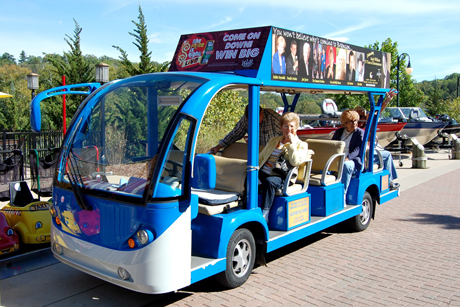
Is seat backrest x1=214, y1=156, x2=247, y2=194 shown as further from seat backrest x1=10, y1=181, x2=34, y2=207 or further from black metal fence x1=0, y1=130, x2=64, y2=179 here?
black metal fence x1=0, y1=130, x2=64, y2=179

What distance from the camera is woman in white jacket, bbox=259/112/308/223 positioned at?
15.4 ft

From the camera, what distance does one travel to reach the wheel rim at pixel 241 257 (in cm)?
422

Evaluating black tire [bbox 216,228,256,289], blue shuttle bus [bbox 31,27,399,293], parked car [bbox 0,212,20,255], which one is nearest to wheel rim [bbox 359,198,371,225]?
blue shuttle bus [bbox 31,27,399,293]

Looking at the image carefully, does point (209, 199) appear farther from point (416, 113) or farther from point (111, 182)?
point (416, 113)

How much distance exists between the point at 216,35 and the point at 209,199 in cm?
193

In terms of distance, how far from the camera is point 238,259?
424 cm

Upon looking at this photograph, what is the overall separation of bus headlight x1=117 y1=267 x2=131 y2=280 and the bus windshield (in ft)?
2.07

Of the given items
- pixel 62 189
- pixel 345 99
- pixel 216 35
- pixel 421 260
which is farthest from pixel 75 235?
pixel 345 99

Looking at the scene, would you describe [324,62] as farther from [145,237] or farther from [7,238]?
[7,238]

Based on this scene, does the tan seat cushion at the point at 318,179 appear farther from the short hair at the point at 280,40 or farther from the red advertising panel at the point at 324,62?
the short hair at the point at 280,40

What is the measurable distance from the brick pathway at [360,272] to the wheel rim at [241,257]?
0.20 metres

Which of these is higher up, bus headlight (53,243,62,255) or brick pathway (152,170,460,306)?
bus headlight (53,243,62,255)

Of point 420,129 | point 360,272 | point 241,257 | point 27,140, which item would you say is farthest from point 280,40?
point 420,129

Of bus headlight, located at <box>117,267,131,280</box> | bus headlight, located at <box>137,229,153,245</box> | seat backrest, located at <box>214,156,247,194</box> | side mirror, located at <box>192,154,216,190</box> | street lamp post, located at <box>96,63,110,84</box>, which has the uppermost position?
street lamp post, located at <box>96,63,110,84</box>
